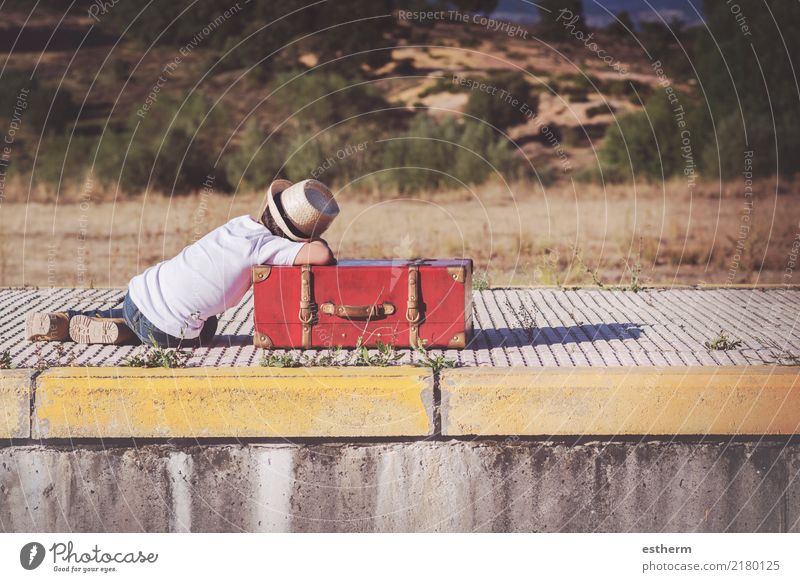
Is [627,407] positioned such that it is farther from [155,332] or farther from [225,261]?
[155,332]

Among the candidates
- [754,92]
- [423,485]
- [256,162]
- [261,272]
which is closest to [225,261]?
[261,272]

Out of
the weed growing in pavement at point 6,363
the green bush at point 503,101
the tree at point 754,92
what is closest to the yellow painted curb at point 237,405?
the weed growing in pavement at point 6,363

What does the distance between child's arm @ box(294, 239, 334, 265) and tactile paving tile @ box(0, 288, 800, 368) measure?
24.5 inches

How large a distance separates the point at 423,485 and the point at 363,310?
45.0 inches

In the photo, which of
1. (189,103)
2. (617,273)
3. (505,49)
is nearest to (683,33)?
(505,49)

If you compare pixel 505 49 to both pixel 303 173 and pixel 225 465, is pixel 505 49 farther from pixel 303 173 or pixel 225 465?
pixel 225 465

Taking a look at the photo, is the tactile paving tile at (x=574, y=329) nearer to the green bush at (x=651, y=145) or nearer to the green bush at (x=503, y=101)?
the green bush at (x=651, y=145)

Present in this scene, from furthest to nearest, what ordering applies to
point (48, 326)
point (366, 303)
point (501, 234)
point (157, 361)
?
point (501, 234)
point (48, 326)
point (366, 303)
point (157, 361)

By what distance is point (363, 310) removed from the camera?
6.57 meters

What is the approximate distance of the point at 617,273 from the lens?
1312cm

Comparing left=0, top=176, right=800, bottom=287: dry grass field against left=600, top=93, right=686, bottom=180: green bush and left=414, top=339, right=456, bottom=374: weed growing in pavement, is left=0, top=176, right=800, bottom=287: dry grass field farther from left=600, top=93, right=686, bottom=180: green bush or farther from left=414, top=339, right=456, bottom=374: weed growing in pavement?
left=600, top=93, right=686, bottom=180: green bush

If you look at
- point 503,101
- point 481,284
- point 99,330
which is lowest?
point 99,330

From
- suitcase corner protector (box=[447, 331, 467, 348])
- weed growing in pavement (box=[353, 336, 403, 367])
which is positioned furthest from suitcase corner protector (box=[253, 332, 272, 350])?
suitcase corner protector (box=[447, 331, 467, 348])

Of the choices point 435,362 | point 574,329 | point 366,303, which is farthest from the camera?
point 574,329
